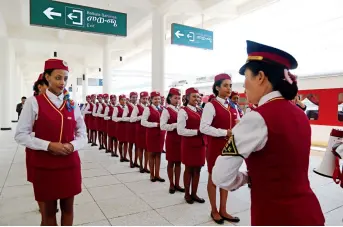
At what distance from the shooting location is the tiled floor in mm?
2775

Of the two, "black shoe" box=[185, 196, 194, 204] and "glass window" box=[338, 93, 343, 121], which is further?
"glass window" box=[338, 93, 343, 121]

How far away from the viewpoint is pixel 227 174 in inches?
41.3

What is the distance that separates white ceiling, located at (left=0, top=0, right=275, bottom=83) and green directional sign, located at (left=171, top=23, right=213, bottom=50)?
55cm

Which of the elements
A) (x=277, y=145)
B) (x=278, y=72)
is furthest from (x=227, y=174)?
(x=278, y=72)

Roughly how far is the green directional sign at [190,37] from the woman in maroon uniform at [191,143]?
379 cm

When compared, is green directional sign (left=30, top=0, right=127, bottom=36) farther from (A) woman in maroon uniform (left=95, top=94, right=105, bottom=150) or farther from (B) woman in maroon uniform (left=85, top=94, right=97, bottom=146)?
(B) woman in maroon uniform (left=85, top=94, right=97, bottom=146)

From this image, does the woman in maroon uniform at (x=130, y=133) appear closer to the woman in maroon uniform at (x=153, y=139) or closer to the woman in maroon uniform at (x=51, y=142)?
the woman in maroon uniform at (x=153, y=139)

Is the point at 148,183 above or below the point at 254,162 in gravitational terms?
below

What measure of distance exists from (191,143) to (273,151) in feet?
7.13

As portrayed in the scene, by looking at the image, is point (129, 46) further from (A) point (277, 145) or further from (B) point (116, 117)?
(A) point (277, 145)

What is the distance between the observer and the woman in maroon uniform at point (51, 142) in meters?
1.78

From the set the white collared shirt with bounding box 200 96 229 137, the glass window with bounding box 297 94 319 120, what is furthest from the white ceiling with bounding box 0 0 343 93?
the white collared shirt with bounding box 200 96 229 137

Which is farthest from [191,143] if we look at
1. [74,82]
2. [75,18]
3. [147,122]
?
[74,82]

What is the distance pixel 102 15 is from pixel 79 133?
4.48 metres
